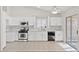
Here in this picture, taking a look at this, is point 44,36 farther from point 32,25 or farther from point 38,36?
point 32,25

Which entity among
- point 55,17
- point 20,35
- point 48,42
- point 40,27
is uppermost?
point 55,17

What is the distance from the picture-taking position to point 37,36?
4305mm

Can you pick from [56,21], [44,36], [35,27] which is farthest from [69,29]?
[35,27]

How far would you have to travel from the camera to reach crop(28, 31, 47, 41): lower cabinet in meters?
4.12

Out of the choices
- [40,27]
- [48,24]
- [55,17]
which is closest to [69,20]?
[55,17]

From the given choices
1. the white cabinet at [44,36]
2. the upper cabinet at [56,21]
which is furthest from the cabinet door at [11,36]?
the upper cabinet at [56,21]

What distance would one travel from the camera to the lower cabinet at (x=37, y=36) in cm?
412

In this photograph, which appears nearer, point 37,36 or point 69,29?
point 37,36

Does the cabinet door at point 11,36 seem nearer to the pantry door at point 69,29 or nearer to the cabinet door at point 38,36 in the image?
the cabinet door at point 38,36

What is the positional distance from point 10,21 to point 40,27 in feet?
3.11

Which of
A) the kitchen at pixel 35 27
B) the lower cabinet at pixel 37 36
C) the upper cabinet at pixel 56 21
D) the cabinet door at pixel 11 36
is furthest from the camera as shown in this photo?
the upper cabinet at pixel 56 21
